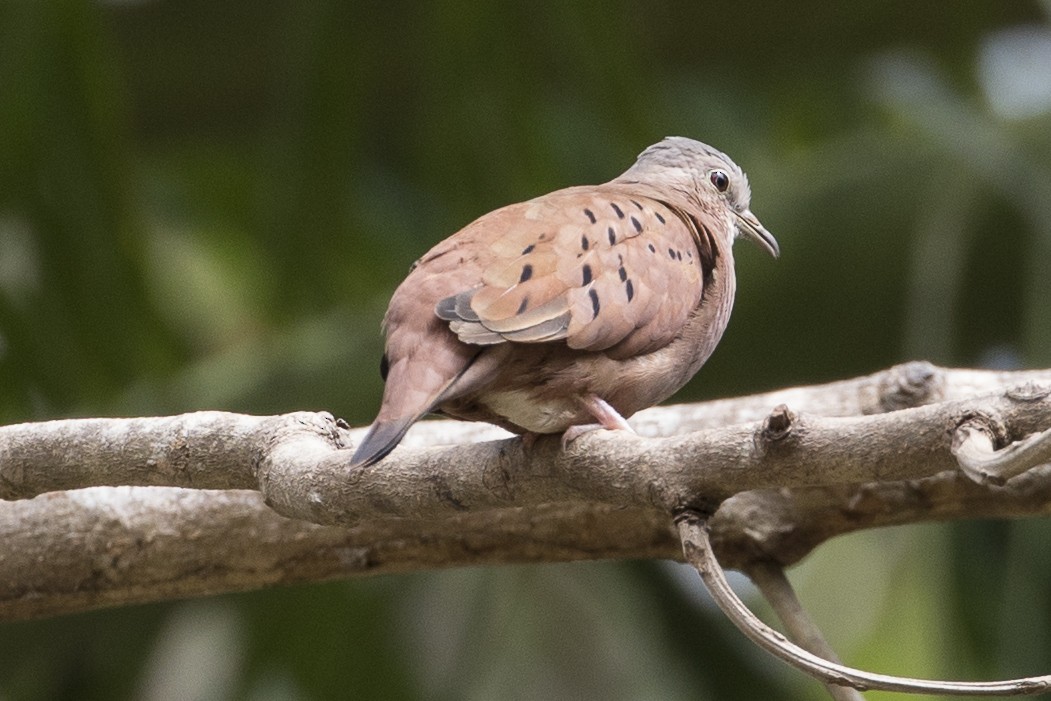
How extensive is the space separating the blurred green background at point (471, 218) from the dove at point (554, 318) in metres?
1.97

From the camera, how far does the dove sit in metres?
3.11

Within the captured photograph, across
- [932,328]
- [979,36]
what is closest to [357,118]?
[932,328]

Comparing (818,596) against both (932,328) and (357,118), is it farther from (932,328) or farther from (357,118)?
(357,118)

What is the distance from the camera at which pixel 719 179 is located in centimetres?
441

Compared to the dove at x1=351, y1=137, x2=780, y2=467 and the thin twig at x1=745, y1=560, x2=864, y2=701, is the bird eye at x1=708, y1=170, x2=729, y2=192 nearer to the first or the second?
the dove at x1=351, y1=137, x2=780, y2=467

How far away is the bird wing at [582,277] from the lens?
3168 millimetres

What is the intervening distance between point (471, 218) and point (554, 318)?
2768 mm

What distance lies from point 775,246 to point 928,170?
5.12 feet

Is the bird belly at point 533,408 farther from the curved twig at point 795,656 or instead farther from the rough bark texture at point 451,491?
the curved twig at point 795,656

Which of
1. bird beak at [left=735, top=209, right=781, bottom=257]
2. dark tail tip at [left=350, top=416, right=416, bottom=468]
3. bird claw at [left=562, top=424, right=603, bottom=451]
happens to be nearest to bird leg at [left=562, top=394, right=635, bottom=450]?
bird claw at [left=562, top=424, right=603, bottom=451]

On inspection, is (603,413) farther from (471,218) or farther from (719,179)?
(471,218)

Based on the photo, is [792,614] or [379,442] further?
[792,614]

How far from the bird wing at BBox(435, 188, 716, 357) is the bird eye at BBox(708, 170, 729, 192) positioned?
2.01ft

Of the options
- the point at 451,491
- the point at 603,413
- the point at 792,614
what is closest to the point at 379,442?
the point at 451,491
